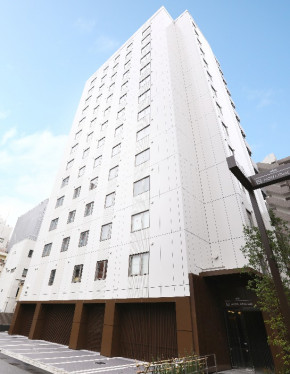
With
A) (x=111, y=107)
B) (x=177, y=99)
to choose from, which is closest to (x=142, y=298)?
(x=177, y=99)

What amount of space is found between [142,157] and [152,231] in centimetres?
778

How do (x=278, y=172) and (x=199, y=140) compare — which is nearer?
(x=278, y=172)

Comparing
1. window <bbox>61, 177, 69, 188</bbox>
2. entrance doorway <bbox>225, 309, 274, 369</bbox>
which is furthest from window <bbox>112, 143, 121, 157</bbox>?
entrance doorway <bbox>225, 309, 274, 369</bbox>

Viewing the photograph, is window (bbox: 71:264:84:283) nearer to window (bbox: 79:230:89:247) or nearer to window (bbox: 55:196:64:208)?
window (bbox: 79:230:89:247)

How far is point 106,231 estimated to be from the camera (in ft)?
67.1

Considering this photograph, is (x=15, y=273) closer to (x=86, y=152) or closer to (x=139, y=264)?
(x=86, y=152)

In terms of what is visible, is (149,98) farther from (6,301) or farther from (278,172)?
Answer: (6,301)

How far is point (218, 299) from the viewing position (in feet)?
48.1

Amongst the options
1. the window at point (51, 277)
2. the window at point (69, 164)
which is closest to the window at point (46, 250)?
the window at point (51, 277)

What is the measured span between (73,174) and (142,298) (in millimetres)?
19259

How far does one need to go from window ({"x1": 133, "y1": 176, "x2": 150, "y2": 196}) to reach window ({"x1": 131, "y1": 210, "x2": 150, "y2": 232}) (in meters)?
2.09

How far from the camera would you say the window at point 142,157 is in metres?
21.2

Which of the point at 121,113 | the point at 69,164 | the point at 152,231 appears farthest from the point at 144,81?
the point at 152,231

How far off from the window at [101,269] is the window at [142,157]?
9189 mm
